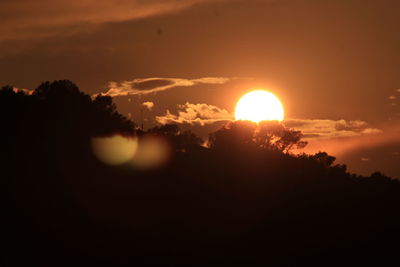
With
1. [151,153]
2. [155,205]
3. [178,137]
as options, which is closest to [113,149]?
[151,153]

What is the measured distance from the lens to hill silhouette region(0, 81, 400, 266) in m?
64.5

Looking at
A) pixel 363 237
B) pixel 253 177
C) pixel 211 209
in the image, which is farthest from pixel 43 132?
pixel 363 237

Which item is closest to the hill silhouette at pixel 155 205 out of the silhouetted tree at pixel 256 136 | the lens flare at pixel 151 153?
the lens flare at pixel 151 153

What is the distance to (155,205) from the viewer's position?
74688mm

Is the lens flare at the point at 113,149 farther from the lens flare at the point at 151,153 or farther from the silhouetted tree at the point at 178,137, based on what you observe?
the silhouetted tree at the point at 178,137

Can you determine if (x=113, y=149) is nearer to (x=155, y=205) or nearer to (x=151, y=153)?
(x=151, y=153)

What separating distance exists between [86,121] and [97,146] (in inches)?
194

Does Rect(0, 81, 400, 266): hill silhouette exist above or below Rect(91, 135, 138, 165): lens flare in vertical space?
below

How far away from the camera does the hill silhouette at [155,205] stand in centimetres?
6450

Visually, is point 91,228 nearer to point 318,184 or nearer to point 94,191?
point 94,191

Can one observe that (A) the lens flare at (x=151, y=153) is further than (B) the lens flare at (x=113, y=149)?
Yes

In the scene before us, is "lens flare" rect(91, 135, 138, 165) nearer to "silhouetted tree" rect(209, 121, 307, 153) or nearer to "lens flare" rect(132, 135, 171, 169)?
"lens flare" rect(132, 135, 171, 169)

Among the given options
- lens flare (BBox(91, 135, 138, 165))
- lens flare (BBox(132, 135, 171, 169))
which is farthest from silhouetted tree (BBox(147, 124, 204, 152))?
lens flare (BBox(91, 135, 138, 165))

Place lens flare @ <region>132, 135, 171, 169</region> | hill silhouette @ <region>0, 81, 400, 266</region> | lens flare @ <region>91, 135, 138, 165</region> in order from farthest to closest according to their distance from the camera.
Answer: lens flare @ <region>132, 135, 171, 169</region>
lens flare @ <region>91, 135, 138, 165</region>
hill silhouette @ <region>0, 81, 400, 266</region>
